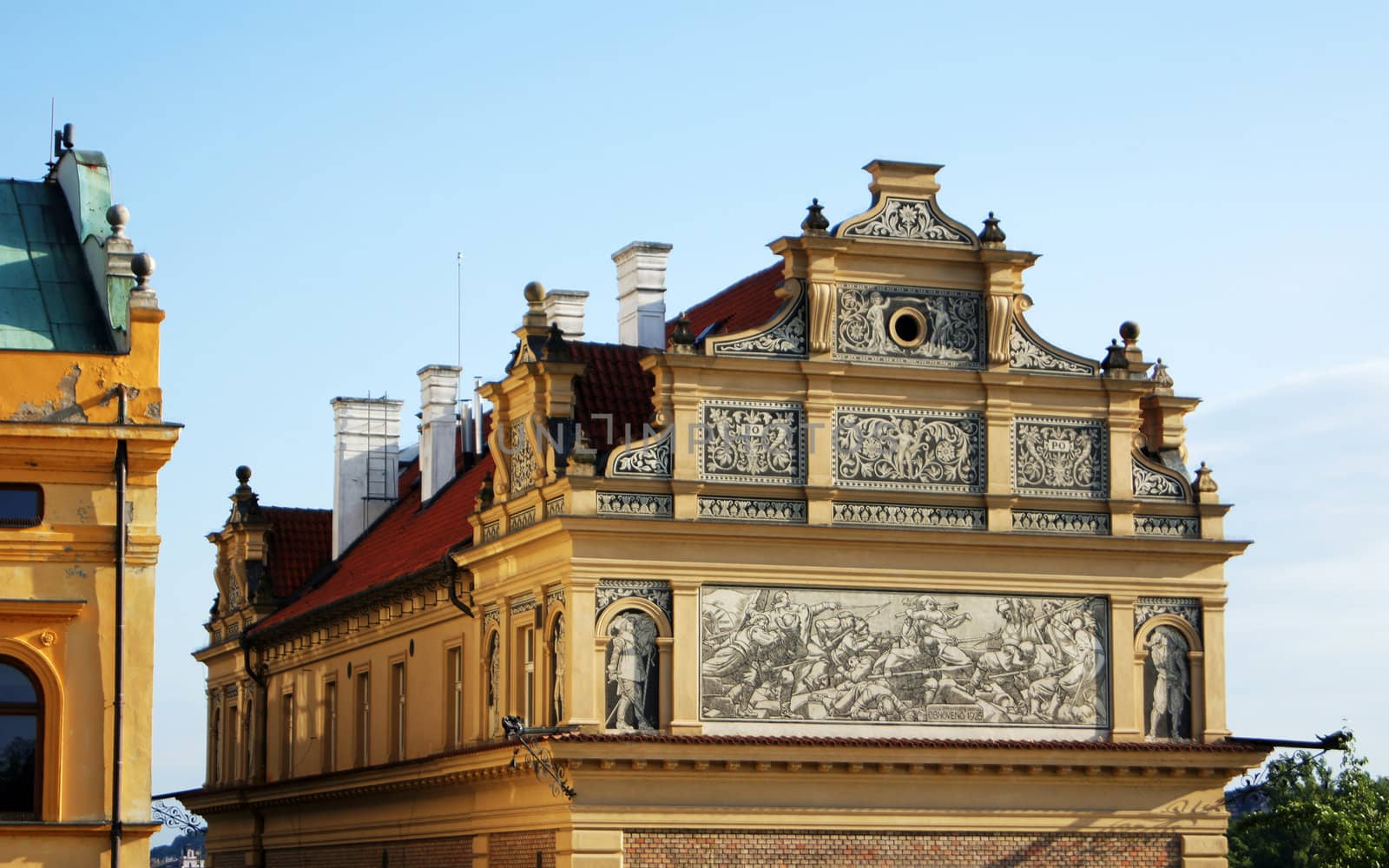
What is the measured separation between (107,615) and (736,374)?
12.2m

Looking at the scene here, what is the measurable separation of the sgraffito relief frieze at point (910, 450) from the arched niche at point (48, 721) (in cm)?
1399

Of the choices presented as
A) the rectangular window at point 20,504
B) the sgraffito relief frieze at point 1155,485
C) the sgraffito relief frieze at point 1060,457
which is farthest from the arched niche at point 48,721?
the sgraffito relief frieze at point 1155,485

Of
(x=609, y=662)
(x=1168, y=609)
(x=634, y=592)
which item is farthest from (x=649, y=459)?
(x=1168, y=609)

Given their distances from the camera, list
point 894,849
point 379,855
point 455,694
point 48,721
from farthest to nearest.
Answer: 1. point 379,855
2. point 455,694
3. point 894,849
4. point 48,721

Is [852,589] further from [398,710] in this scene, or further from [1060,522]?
[398,710]

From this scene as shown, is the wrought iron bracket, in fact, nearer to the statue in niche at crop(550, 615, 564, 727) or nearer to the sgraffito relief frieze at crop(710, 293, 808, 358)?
the statue in niche at crop(550, 615, 564, 727)

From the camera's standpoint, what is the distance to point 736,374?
133 feet

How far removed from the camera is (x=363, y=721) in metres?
51.6

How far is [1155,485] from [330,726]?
771 inches

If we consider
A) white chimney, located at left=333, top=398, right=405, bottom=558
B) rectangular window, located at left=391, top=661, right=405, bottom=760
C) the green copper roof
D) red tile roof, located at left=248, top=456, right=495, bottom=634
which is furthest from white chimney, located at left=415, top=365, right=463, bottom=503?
the green copper roof

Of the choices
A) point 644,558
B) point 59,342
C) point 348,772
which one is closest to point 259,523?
point 348,772

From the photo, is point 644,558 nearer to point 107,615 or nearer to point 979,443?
point 979,443

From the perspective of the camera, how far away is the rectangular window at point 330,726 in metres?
53.3

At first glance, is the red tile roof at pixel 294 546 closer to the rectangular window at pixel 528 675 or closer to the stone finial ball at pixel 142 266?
the rectangular window at pixel 528 675
